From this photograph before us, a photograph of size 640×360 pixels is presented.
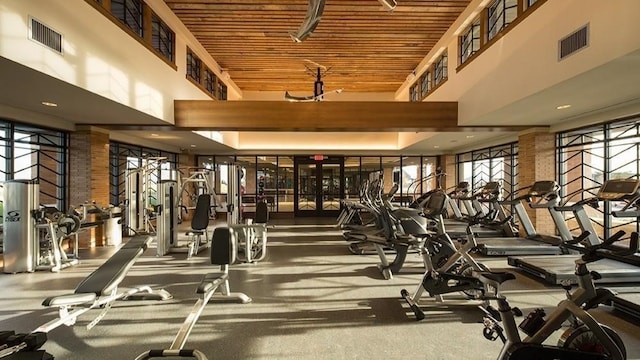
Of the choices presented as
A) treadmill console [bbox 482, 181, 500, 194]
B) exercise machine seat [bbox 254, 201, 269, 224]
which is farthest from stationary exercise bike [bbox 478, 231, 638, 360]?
exercise machine seat [bbox 254, 201, 269, 224]

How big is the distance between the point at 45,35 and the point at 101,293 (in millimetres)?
2992

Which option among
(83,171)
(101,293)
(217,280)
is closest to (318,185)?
(83,171)

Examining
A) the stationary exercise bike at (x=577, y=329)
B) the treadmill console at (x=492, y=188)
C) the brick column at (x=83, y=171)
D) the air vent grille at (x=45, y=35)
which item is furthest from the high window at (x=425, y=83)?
the brick column at (x=83, y=171)

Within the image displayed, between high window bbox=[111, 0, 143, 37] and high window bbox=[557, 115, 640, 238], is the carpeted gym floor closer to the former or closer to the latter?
high window bbox=[557, 115, 640, 238]

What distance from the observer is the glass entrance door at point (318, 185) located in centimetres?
1360

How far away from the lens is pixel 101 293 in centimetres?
293

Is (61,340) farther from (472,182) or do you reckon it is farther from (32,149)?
(472,182)

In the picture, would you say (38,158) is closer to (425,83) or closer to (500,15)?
(500,15)

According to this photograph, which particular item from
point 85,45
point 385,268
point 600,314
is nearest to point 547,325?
point 600,314

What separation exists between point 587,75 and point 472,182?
8.36 metres

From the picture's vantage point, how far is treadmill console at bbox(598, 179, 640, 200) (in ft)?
11.0

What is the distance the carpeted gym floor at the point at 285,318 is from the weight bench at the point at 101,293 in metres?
0.17

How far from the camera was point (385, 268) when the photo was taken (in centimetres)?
488

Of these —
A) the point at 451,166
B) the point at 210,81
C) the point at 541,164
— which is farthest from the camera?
the point at 451,166
